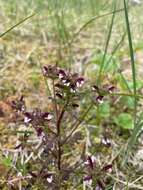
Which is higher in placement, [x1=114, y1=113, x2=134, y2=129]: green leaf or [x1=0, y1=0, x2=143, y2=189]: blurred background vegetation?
[x1=0, y1=0, x2=143, y2=189]: blurred background vegetation

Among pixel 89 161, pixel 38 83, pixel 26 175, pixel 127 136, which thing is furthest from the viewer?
pixel 38 83

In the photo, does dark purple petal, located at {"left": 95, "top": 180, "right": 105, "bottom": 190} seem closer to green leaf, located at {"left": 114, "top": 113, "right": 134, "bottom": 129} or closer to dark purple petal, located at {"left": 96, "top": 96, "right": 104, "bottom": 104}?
dark purple petal, located at {"left": 96, "top": 96, "right": 104, "bottom": 104}

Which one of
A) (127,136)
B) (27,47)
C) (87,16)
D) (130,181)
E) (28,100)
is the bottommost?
(130,181)

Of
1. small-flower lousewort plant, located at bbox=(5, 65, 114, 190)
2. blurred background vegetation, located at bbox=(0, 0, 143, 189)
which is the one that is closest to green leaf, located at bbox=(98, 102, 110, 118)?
blurred background vegetation, located at bbox=(0, 0, 143, 189)

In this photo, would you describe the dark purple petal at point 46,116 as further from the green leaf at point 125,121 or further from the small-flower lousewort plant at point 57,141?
the green leaf at point 125,121

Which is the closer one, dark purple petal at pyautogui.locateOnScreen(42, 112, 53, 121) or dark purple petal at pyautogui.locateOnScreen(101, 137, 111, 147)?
dark purple petal at pyautogui.locateOnScreen(42, 112, 53, 121)

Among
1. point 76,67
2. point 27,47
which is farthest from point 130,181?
point 27,47

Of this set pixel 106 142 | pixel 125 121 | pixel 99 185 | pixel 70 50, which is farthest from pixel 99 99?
pixel 70 50

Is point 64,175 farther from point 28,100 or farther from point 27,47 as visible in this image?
point 27,47
